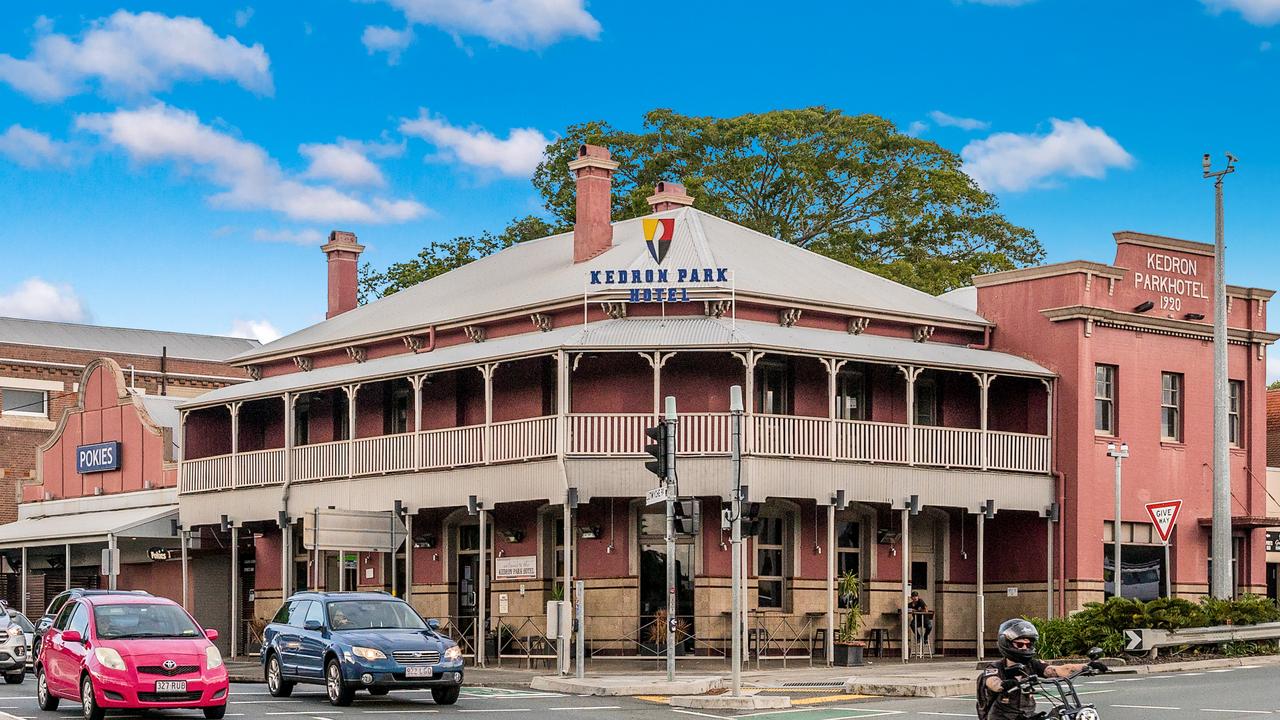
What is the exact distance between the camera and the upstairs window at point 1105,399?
38312 mm

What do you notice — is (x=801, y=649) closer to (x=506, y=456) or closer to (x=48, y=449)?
(x=506, y=456)

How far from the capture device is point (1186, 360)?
40.0m

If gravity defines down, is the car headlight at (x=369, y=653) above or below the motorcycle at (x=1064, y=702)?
below

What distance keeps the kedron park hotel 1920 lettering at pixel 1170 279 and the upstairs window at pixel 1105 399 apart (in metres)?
2.19

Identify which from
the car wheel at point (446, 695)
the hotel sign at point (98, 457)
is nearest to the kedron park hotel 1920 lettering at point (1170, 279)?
the car wheel at point (446, 695)

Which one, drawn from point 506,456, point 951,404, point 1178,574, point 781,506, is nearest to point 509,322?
point 506,456

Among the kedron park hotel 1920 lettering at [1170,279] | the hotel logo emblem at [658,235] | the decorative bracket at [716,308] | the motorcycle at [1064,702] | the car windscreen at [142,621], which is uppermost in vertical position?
the hotel logo emblem at [658,235]

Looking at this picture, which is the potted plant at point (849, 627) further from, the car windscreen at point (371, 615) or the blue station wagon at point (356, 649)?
the car windscreen at point (371, 615)

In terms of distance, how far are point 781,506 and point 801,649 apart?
284 centimetres

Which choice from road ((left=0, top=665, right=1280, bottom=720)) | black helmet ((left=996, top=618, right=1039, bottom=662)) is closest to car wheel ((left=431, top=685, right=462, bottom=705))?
road ((left=0, top=665, right=1280, bottom=720))

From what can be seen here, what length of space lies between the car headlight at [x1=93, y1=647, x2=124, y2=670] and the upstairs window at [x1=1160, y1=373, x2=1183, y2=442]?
25.0 meters

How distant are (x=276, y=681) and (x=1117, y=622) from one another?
1403cm

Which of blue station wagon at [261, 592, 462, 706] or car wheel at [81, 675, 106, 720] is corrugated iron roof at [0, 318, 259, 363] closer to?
blue station wagon at [261, 592, 462, 706]

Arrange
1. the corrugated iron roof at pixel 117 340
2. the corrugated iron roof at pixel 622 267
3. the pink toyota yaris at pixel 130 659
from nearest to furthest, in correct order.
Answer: the pink toyota yaris at pixel 130 659 → the corrugated iron roof at pixel 622 267 → the corrugated iron roof at pixel 117 340
